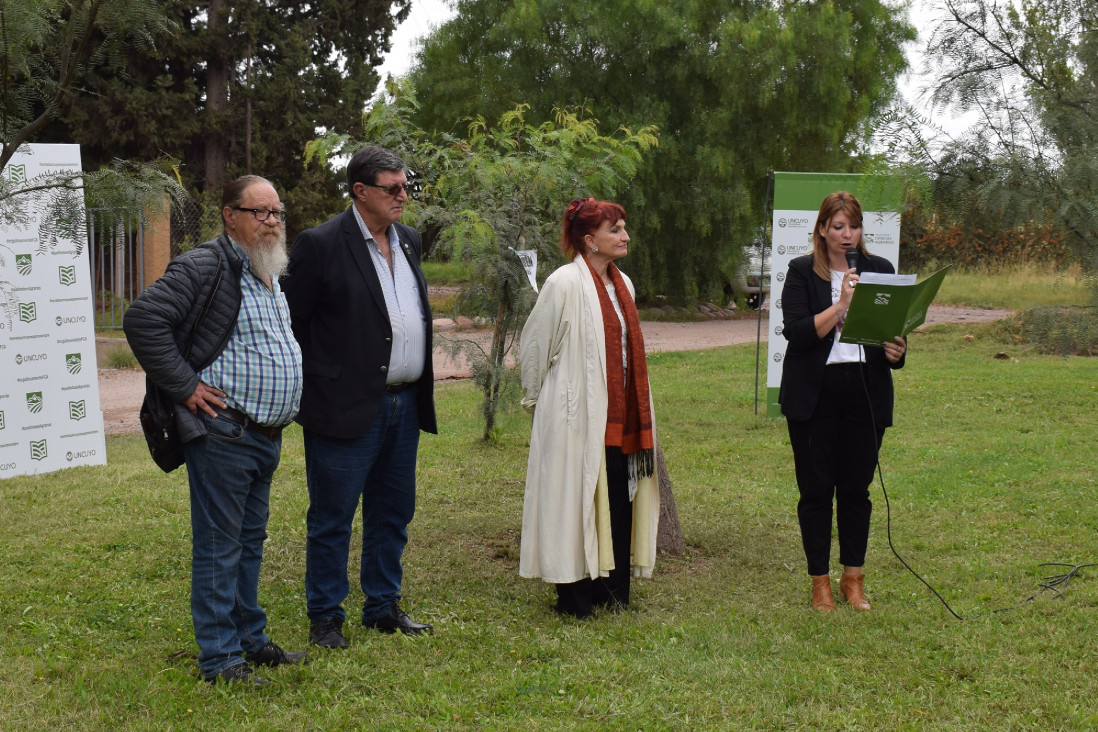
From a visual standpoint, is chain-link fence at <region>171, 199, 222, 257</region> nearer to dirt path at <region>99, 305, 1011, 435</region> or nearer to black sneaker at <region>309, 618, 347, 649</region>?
dirt path at <region>99, 305, 1011, 435</region>

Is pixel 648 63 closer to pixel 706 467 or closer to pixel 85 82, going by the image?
pixel 85 82

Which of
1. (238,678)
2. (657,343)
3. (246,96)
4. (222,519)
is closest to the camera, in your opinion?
(222,519)

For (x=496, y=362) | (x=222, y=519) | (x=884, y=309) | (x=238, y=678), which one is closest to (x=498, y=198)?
(x=496, y=362)

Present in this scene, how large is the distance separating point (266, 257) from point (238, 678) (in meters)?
1.58

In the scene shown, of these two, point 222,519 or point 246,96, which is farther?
point 246,96

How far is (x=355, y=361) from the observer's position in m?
4.32

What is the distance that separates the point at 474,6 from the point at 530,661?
21024 millimetres

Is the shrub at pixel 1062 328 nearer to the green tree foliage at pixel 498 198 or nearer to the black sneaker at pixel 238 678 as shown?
the black sneaker at pixel 238 678

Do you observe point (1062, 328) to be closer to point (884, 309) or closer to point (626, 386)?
point (884, 309)

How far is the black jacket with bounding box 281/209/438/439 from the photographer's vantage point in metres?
4.31

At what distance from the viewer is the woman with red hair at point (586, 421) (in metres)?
4.82

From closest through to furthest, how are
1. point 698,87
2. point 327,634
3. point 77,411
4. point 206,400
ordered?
1. point 206,400
2. point 327,634
3. point 77,411
4. point 698,87

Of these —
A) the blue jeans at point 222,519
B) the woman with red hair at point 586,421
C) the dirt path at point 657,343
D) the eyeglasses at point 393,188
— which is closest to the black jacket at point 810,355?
the woman with red hair at point 586,421

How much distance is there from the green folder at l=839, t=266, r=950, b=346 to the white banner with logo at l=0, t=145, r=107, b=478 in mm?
6092
